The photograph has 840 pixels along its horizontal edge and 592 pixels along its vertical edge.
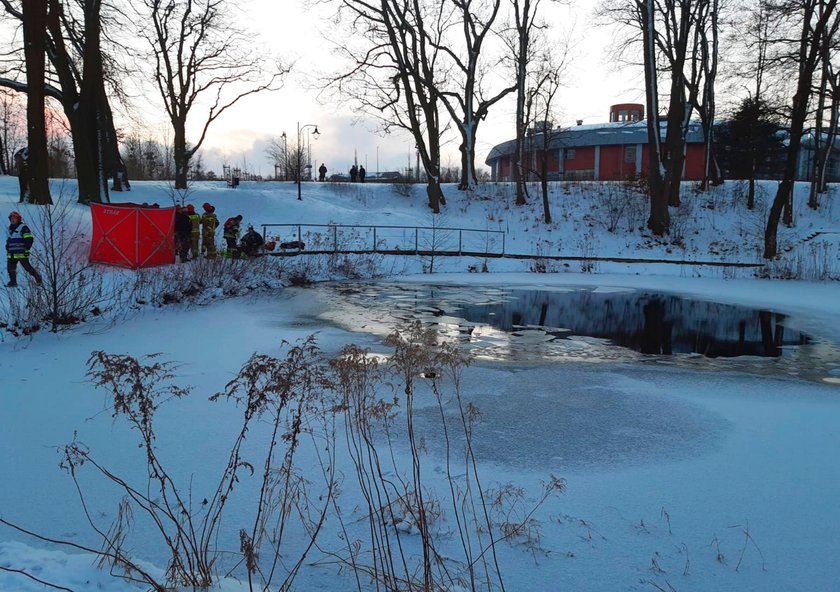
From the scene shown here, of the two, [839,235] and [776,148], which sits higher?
[776,148]

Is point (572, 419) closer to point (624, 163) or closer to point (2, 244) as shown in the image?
point (2, 244)

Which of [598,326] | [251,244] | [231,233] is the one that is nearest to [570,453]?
[598,326]

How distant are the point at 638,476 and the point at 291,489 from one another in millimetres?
2642

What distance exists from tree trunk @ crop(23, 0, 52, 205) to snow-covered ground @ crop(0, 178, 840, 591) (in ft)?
33.7

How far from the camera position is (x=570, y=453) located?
5.34 meters

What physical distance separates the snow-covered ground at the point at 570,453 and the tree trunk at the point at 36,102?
33.7 ft

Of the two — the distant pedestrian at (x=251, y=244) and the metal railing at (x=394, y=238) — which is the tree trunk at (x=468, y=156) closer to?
the metal railing at (x=394, y=238)

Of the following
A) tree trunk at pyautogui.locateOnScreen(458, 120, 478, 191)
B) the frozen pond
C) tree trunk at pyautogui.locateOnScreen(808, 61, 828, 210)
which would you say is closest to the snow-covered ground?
the frozen pond

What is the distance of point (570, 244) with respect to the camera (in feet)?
95.3

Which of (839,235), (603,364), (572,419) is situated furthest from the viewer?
(839,235)

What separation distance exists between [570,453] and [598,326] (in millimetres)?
6968

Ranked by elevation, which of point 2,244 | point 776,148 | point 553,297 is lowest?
point 553,297

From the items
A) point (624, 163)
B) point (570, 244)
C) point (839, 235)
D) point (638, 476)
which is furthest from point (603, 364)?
point (624, 163)

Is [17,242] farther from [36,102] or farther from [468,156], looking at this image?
[468,156]
